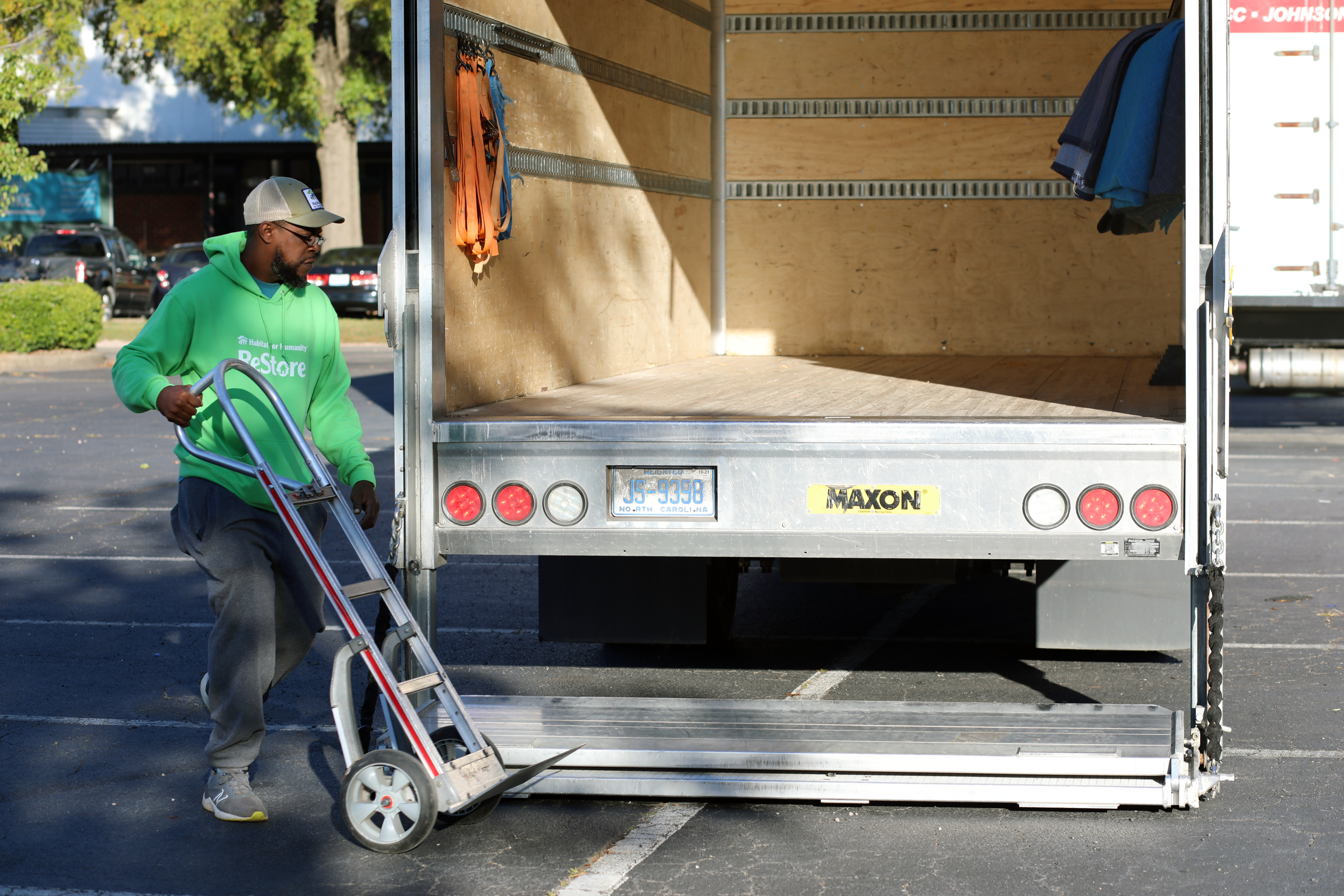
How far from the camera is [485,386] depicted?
17.8 feet

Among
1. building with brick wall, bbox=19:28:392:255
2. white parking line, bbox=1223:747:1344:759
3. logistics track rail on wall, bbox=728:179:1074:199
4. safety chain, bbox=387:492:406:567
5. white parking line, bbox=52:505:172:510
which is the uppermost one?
building with brick wall, bbox=19:28:392:255

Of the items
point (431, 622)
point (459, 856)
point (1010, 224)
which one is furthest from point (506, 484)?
point (1010, 224)

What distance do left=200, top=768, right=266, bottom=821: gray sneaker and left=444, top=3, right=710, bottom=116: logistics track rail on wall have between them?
2.39 m

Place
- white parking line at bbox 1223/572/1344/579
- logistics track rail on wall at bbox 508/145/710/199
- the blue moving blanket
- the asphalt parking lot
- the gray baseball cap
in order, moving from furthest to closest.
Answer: white parking line at bbox 1223/572/1344/579 → logistics track rail on wall at bbox 508/145/710/199 → the blue moving blanket → the gray baseball cap → the asphalt parking lot

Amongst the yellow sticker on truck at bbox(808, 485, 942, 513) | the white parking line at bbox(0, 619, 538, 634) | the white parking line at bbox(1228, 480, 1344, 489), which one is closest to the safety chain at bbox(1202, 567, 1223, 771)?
the yellow sticker on truck at bbox(808, 485, 942, 513)

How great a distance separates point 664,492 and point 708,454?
7.1 inches

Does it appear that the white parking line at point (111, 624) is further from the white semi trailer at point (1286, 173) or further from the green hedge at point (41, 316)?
the green hedge at point (41, 316)

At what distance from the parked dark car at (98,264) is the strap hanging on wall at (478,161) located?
2719 cm

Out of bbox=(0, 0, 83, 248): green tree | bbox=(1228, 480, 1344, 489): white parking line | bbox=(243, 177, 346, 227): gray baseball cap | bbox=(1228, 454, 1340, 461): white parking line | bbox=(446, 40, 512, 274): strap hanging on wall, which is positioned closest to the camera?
bbox=(243, 177, 346, 227): gray baseball cap

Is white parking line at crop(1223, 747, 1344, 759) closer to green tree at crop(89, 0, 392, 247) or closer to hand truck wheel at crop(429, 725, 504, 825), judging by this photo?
hand truck wheel at crop(429, 725, 504, 825)

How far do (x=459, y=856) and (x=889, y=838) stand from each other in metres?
1.23

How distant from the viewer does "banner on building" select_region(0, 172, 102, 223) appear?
38.8 metres

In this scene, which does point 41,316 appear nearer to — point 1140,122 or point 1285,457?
point 1285,457

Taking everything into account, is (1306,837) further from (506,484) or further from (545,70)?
(545,70)
